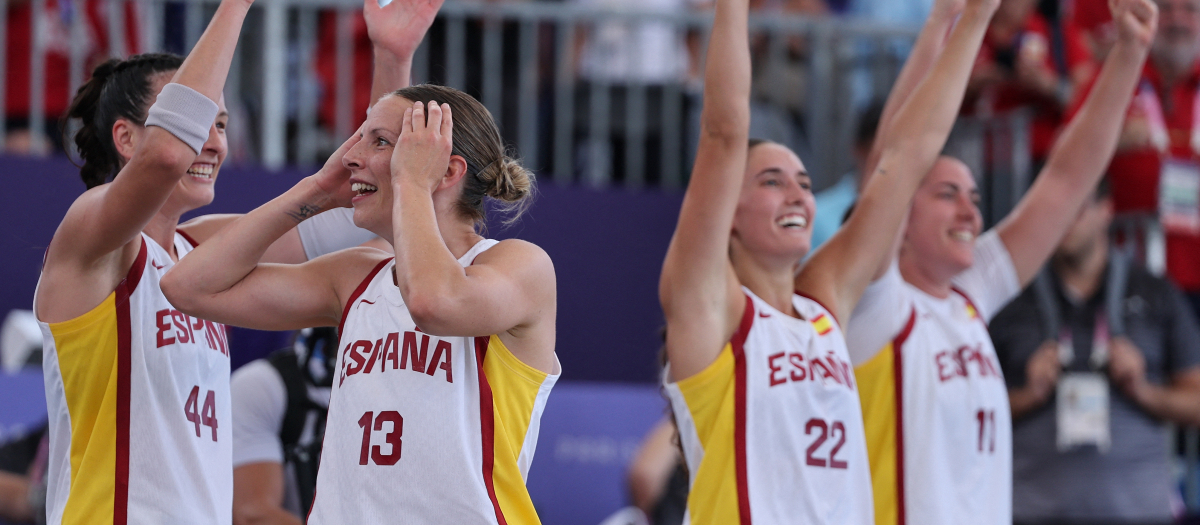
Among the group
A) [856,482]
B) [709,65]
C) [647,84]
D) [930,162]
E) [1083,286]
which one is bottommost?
[856,482]

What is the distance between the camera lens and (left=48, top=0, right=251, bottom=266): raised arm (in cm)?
274

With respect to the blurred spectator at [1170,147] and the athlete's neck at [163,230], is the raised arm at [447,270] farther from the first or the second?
the blurred spectator at [1170,147]

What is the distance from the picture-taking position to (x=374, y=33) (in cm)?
332

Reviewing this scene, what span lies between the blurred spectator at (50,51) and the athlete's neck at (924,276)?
4.01m

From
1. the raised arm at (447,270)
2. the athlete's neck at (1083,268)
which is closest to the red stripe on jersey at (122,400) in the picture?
the raised arm at (447,270)

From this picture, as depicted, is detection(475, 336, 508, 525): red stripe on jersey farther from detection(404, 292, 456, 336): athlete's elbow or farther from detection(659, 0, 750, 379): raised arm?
detection(659, 0, 750, 379): raised arm

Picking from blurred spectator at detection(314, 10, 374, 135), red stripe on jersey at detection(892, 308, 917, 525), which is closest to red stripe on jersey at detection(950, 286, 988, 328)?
red stripe on jersey at detection(892, 308, 917, 525)

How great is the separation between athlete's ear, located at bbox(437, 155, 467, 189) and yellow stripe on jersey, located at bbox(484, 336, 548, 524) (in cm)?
37

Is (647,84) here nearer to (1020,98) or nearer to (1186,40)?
(1020,98)

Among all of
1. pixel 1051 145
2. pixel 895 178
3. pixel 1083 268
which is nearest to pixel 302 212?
pixel 895 178

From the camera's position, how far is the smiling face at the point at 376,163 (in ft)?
8.93

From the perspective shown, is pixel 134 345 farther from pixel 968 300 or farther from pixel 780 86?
pixel 780 86

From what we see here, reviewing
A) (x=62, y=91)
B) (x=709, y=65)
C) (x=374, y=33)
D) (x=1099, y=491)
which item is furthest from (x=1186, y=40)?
(x=62, y=91)

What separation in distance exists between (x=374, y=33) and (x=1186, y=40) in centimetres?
511
